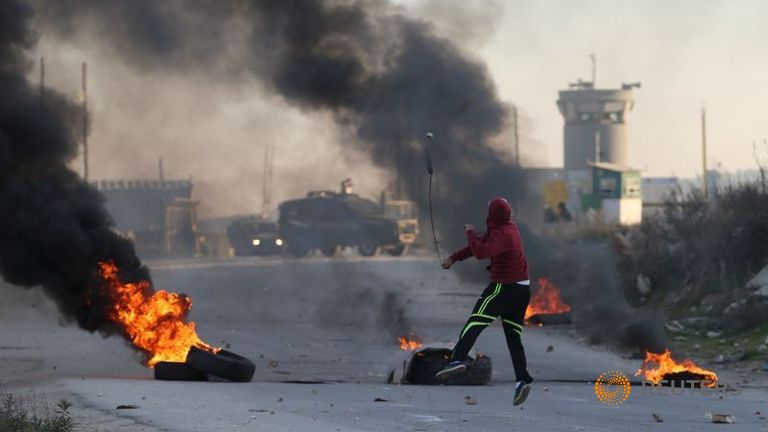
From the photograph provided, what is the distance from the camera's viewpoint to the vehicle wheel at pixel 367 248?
156 feet

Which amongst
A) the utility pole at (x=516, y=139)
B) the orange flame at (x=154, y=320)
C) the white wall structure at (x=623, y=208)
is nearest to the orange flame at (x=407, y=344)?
the orange flame at (x=154, y=320)

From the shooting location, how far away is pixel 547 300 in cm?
2536

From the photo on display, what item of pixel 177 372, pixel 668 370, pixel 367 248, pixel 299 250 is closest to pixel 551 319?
pixel 668 370

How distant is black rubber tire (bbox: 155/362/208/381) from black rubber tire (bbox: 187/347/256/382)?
0.25 feet

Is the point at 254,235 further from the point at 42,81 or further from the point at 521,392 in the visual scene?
the point at 521,392

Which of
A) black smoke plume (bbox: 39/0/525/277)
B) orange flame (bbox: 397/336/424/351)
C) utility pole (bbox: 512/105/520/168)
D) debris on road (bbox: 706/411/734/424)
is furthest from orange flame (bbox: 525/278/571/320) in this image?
debris on road (bbox: 706/411/734/424)

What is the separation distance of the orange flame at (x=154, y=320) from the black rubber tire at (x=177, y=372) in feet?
1.45

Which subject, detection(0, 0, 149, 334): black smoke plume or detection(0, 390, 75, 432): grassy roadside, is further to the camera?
detection(0, 0, 149, 334): black smoke plume

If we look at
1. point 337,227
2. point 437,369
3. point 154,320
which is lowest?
point 437,369

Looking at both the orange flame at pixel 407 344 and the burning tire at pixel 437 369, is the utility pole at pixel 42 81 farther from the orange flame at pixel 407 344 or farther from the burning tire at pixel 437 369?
the burning tire at pixel 437 369

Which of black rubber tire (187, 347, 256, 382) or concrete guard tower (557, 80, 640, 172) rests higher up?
concrete guard tower (557, 80, 640, 172)

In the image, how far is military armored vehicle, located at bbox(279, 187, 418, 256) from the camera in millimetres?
44594

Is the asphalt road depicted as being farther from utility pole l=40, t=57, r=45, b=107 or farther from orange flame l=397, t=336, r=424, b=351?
utility pole l=40, t=57, r=45, b=107

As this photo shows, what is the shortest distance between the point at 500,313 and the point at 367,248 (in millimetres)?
37560
